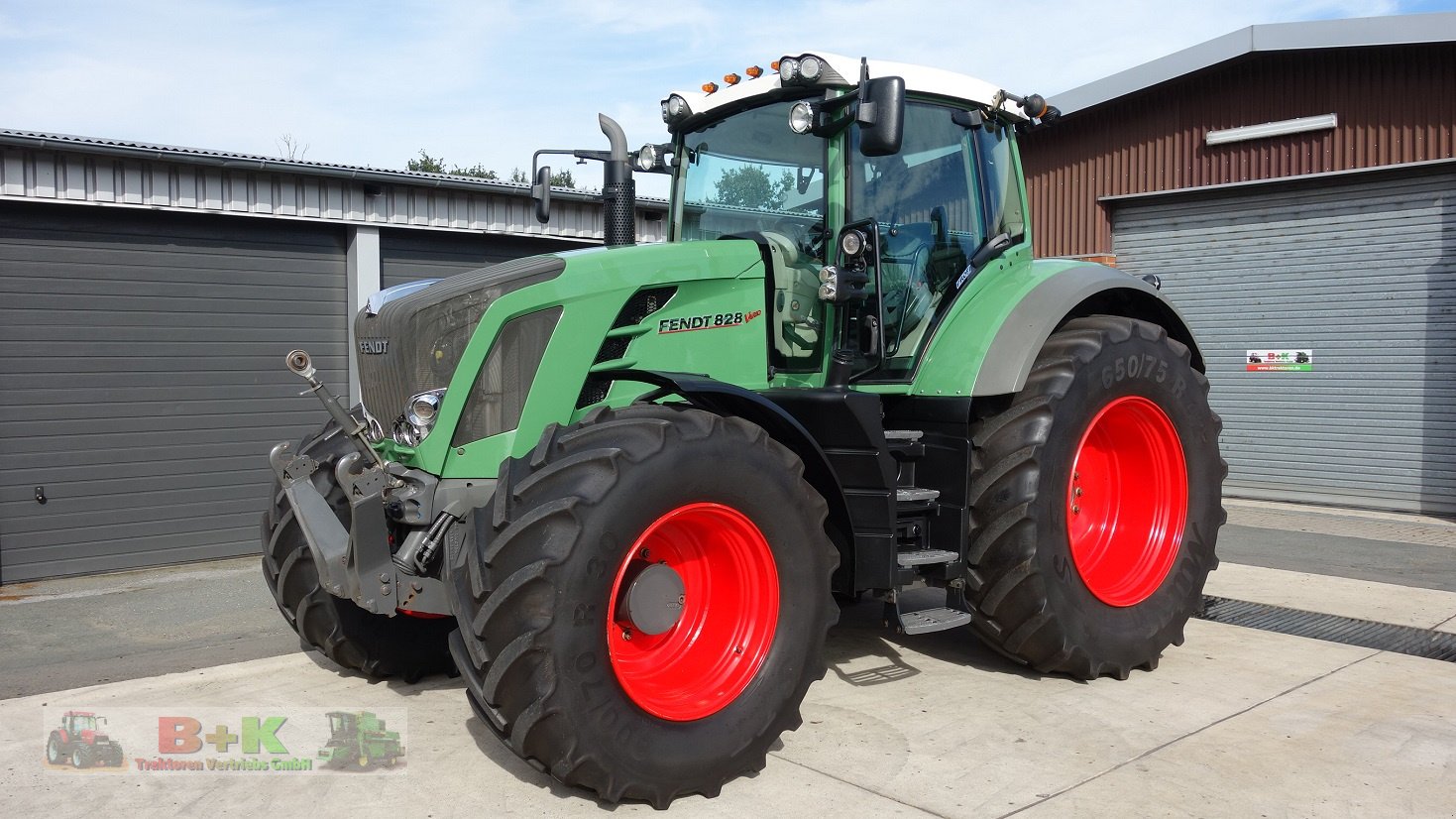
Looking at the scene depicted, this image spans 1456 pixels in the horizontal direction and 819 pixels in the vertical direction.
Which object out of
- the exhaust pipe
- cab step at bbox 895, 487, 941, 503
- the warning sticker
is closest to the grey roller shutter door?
the exhaust pipe

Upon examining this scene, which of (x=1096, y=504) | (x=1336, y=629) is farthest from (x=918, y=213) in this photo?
(x=1336, y=629)

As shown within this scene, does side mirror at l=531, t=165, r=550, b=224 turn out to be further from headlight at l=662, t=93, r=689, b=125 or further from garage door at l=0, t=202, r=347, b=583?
garage door at l=0, t=202, r=347, b=583

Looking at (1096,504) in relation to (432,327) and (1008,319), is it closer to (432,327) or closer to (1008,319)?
(1008,319)

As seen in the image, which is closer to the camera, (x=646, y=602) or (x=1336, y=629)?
(x=646, y=602)

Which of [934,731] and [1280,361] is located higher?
[1280,361]

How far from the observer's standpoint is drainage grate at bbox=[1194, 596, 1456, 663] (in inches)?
221

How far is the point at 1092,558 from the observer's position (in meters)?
5.33

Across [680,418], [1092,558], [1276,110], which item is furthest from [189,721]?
[1276,110]

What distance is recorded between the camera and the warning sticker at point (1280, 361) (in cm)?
1122

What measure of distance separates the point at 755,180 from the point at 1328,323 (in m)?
8.33

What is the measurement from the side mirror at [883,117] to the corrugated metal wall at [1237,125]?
26.5 ft

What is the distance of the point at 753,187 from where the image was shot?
198 inches

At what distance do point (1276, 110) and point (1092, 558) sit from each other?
295 inches

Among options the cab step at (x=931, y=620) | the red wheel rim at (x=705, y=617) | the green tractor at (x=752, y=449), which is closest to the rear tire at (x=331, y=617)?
the green tractor at (x=752, y=449)
